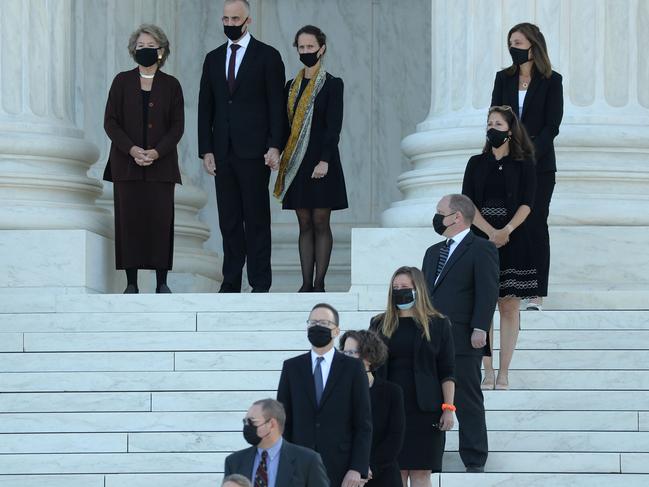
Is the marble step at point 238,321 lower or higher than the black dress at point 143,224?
lower

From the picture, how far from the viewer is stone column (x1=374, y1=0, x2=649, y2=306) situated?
1945 cm

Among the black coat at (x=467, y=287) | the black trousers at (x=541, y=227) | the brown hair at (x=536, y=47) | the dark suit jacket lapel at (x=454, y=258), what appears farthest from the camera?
the brown hair at (x=536, y=47)

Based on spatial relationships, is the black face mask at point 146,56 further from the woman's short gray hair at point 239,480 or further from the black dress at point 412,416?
the woman's short gray hair at point 239,480

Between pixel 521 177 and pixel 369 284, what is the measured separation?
2.96m

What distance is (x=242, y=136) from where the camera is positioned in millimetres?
18750

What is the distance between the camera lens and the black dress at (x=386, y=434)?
12930mm

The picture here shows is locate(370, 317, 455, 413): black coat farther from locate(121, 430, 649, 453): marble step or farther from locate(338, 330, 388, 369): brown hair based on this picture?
locate(121, 430, 649, 453): marble step

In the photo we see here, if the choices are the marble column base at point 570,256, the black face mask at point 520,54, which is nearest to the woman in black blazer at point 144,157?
the marble column base at point 570,256

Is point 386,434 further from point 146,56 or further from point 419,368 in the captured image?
point 146,56

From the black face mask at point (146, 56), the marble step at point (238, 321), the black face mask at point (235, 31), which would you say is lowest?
the marble step at point (238, 321)

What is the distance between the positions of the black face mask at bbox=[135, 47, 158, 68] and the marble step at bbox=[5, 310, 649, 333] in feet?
8.03

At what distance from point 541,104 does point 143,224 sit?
3.79 m

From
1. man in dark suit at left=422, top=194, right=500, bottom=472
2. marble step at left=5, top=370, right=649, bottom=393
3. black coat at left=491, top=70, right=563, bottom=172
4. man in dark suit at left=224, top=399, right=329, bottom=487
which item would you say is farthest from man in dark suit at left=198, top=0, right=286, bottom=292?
man in dark suit at left=224, top=399, right=329, bottom=487

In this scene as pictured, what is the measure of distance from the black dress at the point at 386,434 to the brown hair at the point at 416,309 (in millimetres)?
571
